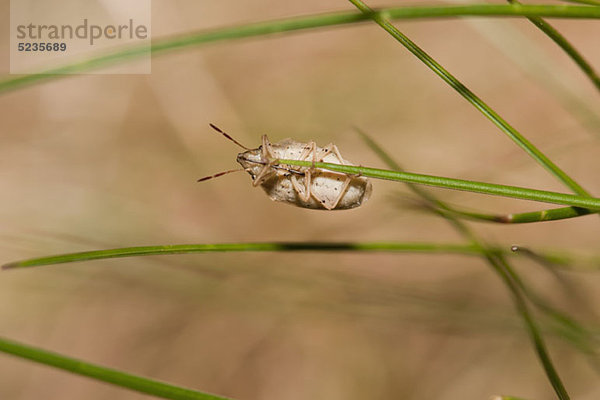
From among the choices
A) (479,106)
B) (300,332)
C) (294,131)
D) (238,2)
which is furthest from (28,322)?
(479,106)

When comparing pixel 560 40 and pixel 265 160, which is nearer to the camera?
pixel 560 40

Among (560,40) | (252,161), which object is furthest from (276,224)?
(560,40)

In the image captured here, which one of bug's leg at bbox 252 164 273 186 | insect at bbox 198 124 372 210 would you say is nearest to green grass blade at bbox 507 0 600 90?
insect at bbox 198 124 372 210

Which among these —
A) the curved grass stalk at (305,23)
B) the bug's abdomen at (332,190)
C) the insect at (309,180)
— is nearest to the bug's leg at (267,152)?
the insect at (309,180)

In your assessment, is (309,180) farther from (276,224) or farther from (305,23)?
(276,224)

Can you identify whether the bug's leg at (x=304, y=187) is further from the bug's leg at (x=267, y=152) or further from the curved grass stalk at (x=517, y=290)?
the curved grass stalk at (x=517, y=290)
